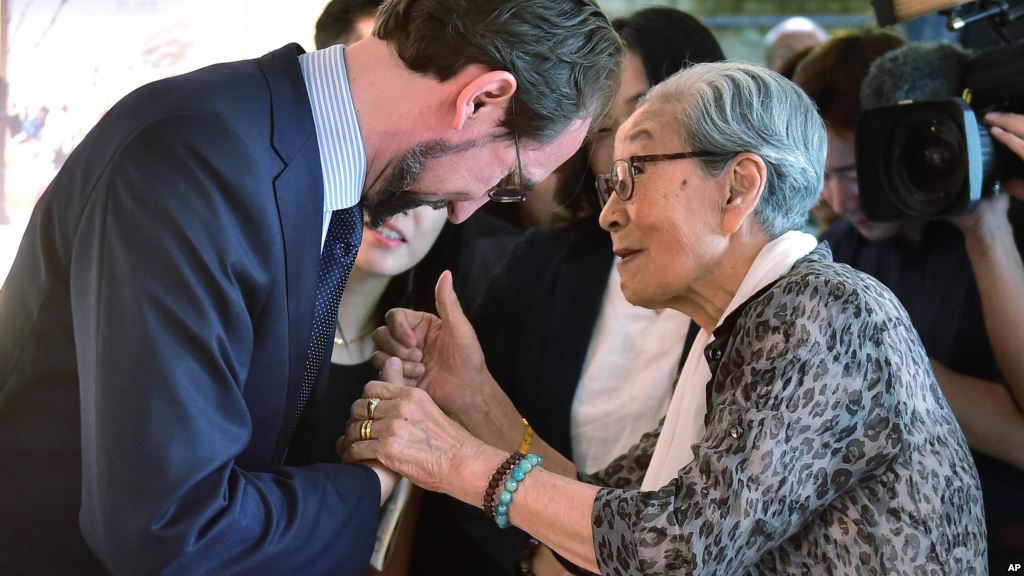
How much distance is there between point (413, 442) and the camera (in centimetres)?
161

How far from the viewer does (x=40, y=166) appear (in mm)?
2250

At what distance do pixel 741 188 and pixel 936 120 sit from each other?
0.75 m

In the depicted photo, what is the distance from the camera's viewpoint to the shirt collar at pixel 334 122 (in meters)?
1.31

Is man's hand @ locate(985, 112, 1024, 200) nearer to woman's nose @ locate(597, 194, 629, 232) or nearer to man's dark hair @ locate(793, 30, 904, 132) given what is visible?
man's dark hair @ locate(793, 30, 904, 132)

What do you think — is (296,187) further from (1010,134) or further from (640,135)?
(1010,134)

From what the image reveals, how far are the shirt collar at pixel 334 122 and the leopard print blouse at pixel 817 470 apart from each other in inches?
22.9

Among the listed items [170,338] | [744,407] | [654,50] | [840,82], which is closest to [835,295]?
[744,407]

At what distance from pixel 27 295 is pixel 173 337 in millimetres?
280

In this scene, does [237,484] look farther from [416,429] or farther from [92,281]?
[416,429]

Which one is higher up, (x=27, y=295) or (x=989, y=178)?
(x=27, y=295)

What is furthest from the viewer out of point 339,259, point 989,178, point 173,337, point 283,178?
point 989,178

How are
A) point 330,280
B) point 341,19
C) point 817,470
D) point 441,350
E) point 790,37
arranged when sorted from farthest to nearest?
point 790,37 → point 341,19 → point 441,350 → point 330,280 → point 817,470

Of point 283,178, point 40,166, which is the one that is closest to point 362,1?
point 40,166

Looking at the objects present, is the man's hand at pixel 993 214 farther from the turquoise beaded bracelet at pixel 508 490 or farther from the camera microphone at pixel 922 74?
the turquoise beaded bracelet at pixel 508 490
